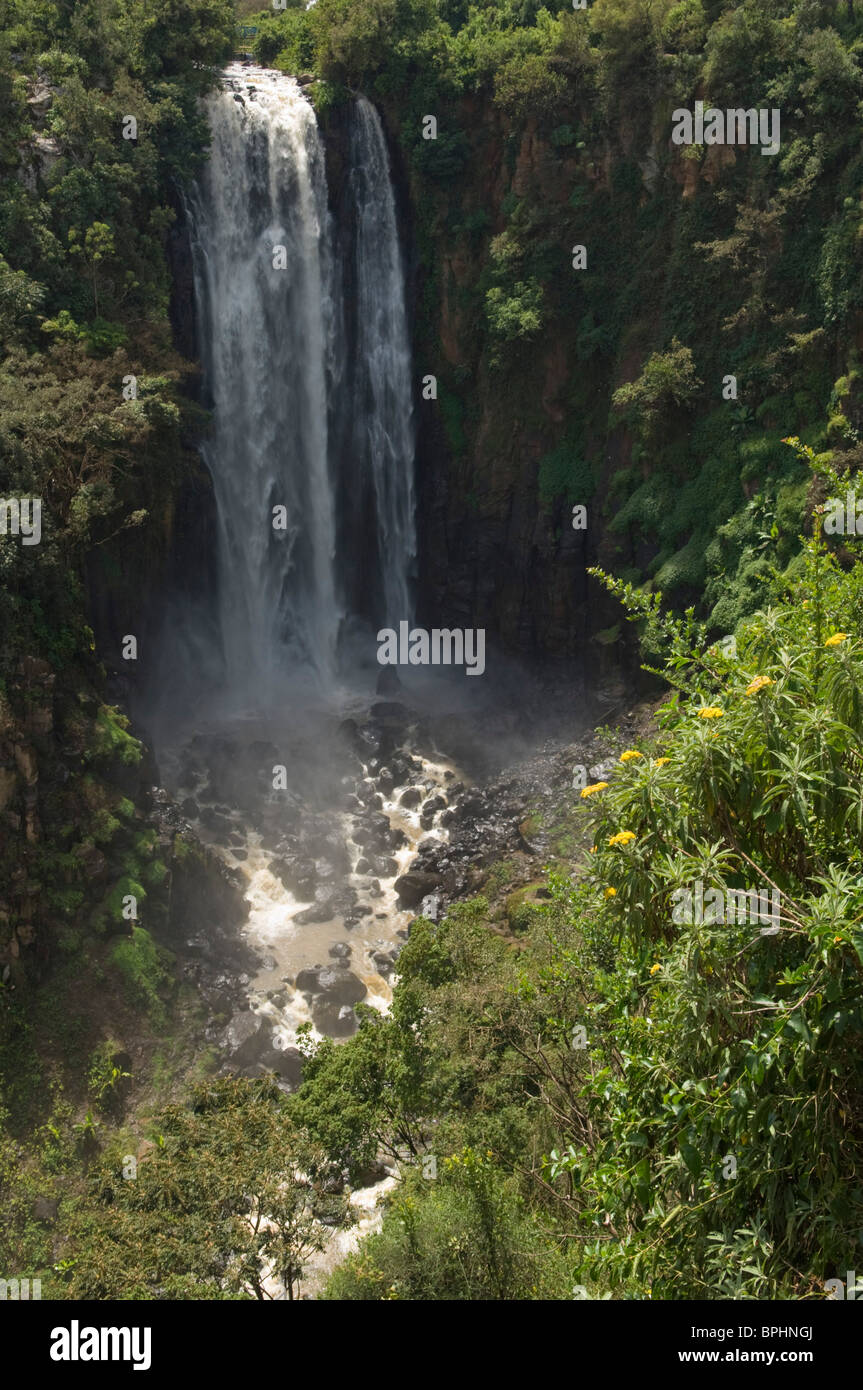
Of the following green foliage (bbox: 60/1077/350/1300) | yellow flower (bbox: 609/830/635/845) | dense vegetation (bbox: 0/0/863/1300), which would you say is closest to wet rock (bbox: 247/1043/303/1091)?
dense vegetation (bbox: 0/0/863/1300)

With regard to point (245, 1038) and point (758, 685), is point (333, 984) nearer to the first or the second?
point (245, 1038)

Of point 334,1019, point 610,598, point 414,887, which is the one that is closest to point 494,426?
point 610,598

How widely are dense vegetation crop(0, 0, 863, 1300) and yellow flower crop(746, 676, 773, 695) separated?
44 mm

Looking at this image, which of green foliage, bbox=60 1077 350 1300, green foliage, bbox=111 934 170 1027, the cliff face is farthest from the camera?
the cliff face

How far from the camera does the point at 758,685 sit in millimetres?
6219

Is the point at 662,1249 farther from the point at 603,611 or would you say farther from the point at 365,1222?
the point at 603,611

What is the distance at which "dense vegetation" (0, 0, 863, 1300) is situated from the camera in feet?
20.2

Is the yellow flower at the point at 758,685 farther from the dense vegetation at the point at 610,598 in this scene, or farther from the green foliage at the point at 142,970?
the green foliage at the point at 142,970

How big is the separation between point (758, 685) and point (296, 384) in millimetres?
25753

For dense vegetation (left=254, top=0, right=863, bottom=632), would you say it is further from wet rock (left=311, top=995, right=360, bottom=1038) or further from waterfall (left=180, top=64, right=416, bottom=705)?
wet rock (left=311, top=995, right=360, bottom=1038)

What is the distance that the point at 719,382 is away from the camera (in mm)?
25906

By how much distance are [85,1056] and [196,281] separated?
19.1 m

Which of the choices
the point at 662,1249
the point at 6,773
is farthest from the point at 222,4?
the point at 662,1249

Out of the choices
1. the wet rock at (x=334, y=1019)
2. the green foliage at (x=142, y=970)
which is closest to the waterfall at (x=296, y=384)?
the green foliage at (x=142, y=970)
